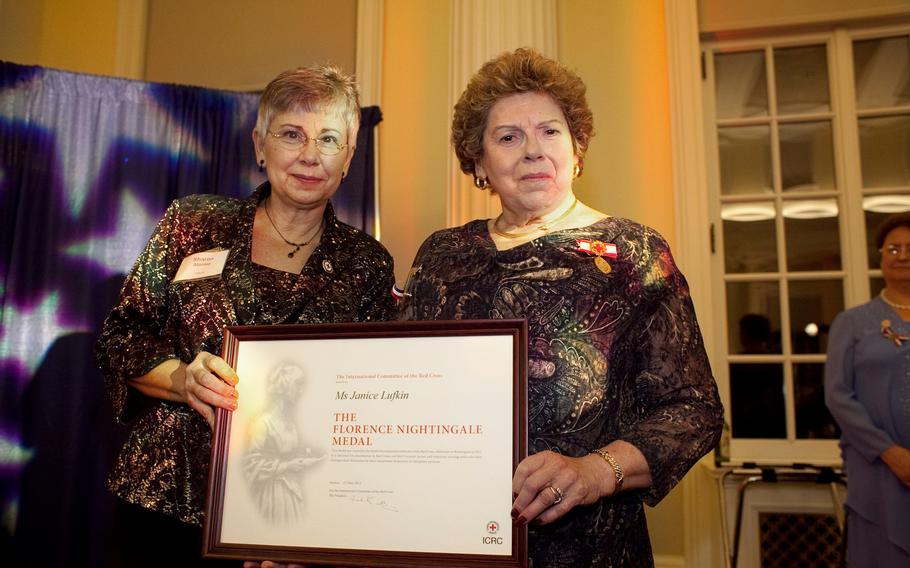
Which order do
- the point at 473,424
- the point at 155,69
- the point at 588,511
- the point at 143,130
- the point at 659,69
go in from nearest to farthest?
the point at 473,424 < the point at 588,511 < the point at 143,130 < the point at 659,69 < the point at 155,69

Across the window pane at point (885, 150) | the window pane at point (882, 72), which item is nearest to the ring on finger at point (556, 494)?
the window pane at point (885, 150)

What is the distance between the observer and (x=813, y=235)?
14.7ft

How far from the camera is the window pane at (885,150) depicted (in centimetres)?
446

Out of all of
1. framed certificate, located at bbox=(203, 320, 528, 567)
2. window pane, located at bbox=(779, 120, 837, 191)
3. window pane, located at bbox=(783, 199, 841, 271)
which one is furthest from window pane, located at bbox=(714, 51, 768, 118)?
framed certificate, located at bbox=(203, 320, 528, 567)

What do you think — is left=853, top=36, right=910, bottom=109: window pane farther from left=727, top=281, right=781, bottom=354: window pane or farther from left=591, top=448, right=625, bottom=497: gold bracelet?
left=591, top=448, right=625, bottom=497: gold bracelet

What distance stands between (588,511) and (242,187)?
3.08 m

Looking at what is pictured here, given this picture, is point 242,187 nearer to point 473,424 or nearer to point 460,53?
point 460,53

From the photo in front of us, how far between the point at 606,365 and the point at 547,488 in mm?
345

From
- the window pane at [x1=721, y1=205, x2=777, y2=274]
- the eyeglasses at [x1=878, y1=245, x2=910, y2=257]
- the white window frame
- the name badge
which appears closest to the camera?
the name badge

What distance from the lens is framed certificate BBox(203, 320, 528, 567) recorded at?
1.30m

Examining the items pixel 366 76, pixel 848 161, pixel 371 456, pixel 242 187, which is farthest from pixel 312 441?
pixel 848 161

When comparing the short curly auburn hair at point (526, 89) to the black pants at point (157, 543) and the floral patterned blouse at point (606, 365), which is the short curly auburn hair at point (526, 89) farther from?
the black pants at point (157, 543)

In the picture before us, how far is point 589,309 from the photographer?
1.52 m

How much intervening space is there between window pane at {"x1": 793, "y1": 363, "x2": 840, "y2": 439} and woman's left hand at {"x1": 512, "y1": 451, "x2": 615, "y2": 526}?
3.61 m
